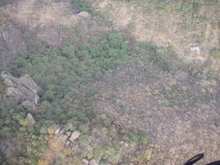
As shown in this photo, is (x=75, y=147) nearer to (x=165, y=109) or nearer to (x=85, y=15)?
(x=165, y=109)

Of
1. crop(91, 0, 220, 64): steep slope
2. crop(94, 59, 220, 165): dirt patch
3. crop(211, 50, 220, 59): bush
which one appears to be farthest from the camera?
crop(91, 0, 220, 64): steep slope

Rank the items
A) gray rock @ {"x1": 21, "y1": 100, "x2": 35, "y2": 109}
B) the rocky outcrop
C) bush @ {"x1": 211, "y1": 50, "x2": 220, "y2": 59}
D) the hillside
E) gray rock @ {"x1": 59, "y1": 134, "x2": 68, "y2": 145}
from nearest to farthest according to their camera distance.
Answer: gray rock @ {"x1": 59, "y1": 134, "x2": 68, "y2": 145} → the hillside → gray rock @ {"x1": 21, "y1": 100, "x2": 35, "y2": 109} → the rocky outcrop → bush @ {"x1": 211, "y1": 50, "x2": 220, "y2": 59}

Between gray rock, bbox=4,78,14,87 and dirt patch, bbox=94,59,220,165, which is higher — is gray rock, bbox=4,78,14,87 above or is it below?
above

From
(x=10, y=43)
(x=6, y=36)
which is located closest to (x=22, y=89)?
(x=10, y=43)

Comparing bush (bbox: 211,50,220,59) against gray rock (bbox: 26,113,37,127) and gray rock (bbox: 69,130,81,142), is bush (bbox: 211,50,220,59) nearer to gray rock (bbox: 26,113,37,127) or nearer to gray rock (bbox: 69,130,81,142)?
gray rock (bbox: 69,130,81,142)

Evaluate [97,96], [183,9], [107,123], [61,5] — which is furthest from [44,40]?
[183,9]

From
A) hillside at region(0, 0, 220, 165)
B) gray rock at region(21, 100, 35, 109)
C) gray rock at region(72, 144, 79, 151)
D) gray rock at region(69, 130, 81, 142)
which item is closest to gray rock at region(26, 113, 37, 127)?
hillside at region(0, 0, 220, 165)

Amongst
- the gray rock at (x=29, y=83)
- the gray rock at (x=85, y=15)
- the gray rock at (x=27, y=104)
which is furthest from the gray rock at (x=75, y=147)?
the gray rock at (x=85, y=15)

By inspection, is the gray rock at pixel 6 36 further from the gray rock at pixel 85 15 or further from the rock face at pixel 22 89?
the gray rock at pixel 85 15

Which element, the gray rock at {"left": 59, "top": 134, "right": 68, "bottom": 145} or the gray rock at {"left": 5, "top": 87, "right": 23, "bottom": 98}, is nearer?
the gray rock at {"left": 59, "top": 134, "right": 68, "bottom": 145}
